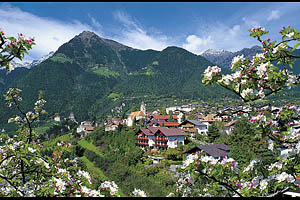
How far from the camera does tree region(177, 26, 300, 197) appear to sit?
9.63ft

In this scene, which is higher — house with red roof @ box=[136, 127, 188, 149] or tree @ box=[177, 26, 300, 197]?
tree @ box=[177, 26, 300, 197]

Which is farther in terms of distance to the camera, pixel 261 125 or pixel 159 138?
pixel 159 138

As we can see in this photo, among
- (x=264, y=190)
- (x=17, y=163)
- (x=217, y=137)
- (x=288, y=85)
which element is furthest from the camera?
(x=217, y=137)

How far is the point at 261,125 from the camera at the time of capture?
3.47 m

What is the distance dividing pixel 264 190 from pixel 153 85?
187 metres

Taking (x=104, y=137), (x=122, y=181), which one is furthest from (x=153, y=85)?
(x=122, y=181)

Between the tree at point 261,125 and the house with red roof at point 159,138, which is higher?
the tree at point 261,125

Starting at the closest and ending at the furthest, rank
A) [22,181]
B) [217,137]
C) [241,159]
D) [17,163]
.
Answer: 1. [22,181]
2. [17,163]
3. [241,159]
4. [217,137]

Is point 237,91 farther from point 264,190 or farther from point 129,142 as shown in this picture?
point 129,142

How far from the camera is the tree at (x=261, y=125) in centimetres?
294

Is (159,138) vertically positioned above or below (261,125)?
below

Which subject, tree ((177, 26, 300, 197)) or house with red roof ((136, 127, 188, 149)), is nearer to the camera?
tree ((177, 26, 300, 197))

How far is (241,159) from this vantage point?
70.0 feet

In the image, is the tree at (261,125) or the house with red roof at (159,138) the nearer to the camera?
the tree at (261,125)
